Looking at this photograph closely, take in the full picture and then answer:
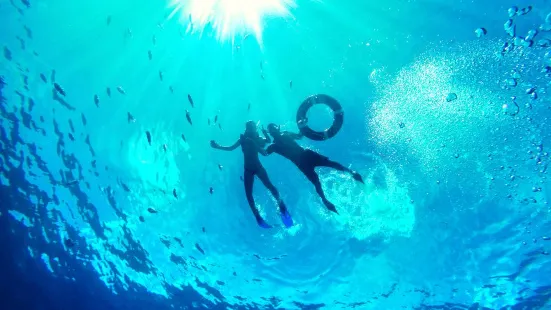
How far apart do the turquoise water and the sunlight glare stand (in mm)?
70

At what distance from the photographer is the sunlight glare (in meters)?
10.9

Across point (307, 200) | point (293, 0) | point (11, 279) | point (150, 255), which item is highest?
point (293, 0)

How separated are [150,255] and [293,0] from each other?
16.5 metres

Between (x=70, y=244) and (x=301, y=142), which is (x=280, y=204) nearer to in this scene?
(x=301, y=142)

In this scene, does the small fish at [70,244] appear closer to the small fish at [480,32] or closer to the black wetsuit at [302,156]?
the black wetsuit at [302,156]

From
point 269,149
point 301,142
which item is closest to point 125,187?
point 301,142

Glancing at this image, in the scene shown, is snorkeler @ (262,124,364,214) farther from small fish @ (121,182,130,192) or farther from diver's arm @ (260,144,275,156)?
small fish @ (121,182,130,192)

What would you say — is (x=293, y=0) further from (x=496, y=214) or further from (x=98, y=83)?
(x=496, y=214)

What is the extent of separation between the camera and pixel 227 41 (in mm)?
11445

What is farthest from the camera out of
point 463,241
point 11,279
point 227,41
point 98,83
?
point 11,279

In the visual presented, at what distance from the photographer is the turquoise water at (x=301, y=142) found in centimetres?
1080

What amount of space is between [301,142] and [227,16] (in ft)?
17.8

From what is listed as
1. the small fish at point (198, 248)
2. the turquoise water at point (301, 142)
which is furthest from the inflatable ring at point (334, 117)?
the small fish at point (198, 248)

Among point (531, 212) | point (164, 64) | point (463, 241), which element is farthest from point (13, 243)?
point (531, 212)
